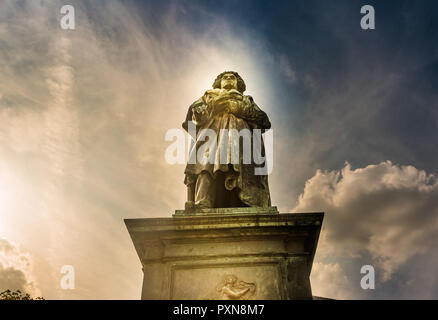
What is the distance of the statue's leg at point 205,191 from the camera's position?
5586mm

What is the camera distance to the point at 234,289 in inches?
166

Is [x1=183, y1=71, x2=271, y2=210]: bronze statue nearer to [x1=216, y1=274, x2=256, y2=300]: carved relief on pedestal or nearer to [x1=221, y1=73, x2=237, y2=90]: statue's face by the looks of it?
[x1=221, y1=73, x2=237, y2=90]: statue's face

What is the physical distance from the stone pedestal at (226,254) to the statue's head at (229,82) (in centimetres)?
404

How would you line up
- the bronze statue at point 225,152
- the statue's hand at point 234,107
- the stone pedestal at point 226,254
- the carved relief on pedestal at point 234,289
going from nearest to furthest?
the carved relief on pedestal at point 234,289, the stone pedestal at point 226,254, the bronze statue at point 225,152, the statue's hand at point 234,107

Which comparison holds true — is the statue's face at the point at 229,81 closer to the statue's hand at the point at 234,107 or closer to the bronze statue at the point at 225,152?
the bronze statue at the point at 225,152

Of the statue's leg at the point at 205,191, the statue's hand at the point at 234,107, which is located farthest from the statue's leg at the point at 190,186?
the statue's hand at the point at 234,107

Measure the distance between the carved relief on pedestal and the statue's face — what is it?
15.4 feet


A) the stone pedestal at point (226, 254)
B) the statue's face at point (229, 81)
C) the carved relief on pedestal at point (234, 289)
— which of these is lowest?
the carved relief on pedestal at point (234, 289)

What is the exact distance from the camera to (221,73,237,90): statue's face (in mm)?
7852

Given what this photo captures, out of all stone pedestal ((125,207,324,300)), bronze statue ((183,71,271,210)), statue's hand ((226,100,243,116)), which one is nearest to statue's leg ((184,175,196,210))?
bronze statue ((183,71,271,210))
